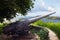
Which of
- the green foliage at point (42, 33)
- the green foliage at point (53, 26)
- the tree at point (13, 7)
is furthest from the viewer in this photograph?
the green foliage at point (53, 26)

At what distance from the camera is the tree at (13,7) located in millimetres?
10277

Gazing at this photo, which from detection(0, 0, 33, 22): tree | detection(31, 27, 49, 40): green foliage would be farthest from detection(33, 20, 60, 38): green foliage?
detection(0, 0, 33, 22): tree

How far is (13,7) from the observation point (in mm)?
10477

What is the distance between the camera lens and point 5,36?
34.8 ft

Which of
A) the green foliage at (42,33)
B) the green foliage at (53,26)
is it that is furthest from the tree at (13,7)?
the green foliage at (53,26)

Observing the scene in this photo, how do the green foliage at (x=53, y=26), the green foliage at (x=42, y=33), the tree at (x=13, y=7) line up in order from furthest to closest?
the green foliage at (x=53, y=26) → the green foliage at (x=42, y=33) → the tree at (x=13, y=7)

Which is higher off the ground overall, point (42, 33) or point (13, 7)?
point (13, 7)

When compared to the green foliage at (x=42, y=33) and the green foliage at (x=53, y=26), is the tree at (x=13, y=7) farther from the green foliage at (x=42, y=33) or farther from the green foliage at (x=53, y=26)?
the green foliage at (x=53, y=26)

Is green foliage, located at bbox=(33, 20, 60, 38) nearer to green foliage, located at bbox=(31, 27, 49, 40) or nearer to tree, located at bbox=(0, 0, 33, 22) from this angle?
green foliage, located at bbox=(31, 27, 49, 40)

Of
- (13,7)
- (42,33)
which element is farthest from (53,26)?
(13,7)

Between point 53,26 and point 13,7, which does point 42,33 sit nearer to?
point 53,26

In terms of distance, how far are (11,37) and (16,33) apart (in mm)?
Answer: 374

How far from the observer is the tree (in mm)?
10277

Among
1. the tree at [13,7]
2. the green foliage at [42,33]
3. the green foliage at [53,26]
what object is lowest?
the green foliage at [53,26]
